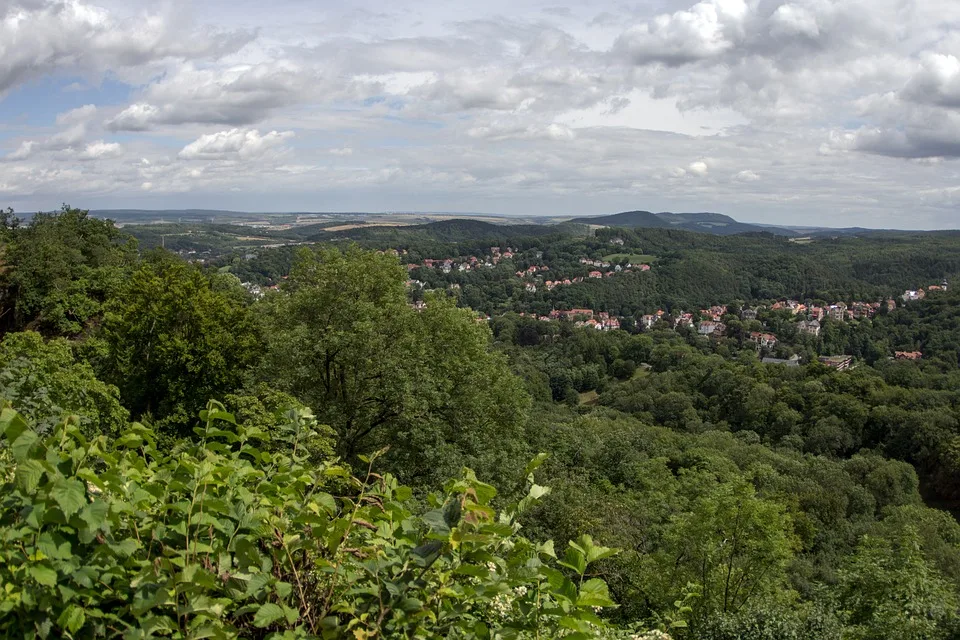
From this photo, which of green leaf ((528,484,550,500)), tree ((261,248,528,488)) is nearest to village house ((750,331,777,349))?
tree ((261,248,528,488))

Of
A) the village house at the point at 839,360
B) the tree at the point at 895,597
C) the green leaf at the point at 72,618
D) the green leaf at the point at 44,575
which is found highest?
the green leaf at the point at 44,575

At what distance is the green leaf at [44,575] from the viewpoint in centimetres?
185

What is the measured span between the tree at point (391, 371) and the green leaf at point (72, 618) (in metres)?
12.9

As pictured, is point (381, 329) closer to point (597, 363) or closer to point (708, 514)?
point (708, 514)

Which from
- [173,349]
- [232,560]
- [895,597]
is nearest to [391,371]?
[173,349]

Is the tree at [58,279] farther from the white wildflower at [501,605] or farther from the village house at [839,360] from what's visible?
the village house at [839,360]

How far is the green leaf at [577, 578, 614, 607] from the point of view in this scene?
7.07 ft

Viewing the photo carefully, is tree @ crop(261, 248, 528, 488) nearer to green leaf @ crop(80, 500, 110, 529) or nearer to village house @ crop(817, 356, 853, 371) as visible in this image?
green leaf @ crop(80, 500, 110, 529)

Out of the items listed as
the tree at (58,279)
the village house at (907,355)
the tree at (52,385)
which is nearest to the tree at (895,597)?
the tree at (52,385)

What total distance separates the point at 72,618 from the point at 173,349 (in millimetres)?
17157

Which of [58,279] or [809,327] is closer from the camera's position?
[58,279]

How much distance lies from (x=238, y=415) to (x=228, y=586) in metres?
12.9

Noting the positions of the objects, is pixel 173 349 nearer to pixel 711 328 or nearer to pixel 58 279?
pixel 58 279

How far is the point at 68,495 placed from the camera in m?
1.90
